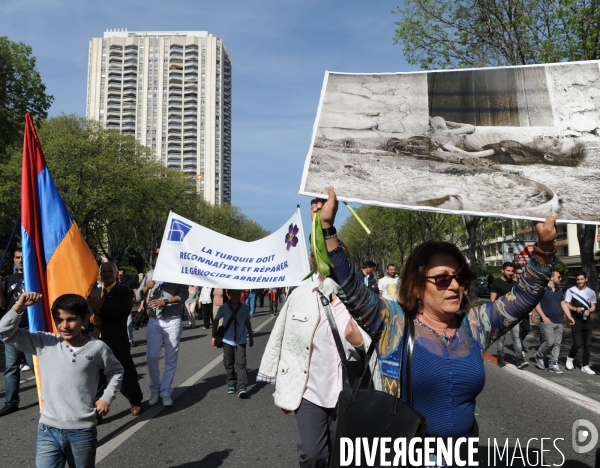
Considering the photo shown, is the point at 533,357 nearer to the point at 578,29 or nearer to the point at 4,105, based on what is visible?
the point at 578,29

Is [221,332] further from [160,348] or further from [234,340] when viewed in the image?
[160,348]

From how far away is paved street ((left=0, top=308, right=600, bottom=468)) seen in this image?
538 cm

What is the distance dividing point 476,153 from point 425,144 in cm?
23

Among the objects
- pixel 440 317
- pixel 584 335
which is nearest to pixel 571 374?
pixel 584 335

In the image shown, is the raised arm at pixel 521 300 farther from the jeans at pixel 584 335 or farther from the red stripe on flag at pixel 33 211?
the jeans at pixel 584 335

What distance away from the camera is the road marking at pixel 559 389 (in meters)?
7.54

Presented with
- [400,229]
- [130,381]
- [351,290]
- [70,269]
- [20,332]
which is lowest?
[130,381]

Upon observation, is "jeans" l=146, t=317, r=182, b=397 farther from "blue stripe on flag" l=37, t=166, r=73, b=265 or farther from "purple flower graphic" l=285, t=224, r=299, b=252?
"blue stripe on flag" l=37, t=166, r=73, b=265

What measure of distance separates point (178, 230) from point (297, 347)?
4183mm

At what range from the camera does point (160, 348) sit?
25.0 ft

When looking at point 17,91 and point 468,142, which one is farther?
point 17,91

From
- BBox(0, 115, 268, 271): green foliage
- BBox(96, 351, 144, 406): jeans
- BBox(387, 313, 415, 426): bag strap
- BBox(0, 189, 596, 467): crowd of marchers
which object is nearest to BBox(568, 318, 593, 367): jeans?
BBox(0, 189, 596, 467): crowd of marchers

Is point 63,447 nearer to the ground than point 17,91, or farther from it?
nearer to the ground

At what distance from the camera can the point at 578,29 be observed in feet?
54.3
